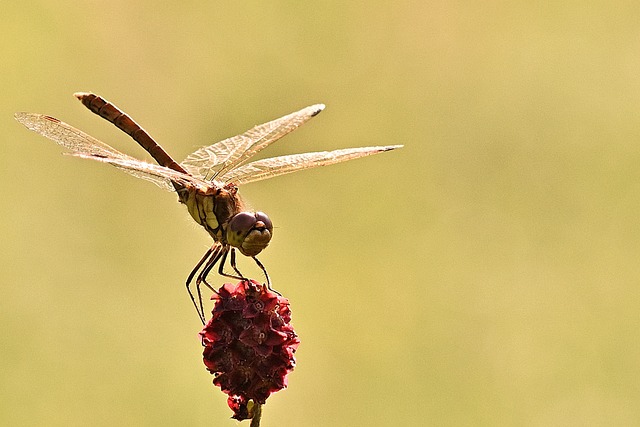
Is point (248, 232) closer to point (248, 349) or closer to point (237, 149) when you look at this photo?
point (248, 349)

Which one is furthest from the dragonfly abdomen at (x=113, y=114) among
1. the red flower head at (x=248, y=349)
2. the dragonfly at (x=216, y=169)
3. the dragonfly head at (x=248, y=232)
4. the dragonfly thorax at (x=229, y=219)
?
the red flower head at (x=248, y=349)

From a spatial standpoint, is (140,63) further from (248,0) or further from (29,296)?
(29,296)

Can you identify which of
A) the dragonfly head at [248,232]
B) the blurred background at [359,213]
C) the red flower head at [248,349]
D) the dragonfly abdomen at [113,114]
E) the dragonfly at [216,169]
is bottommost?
the red flower head at [248,349]

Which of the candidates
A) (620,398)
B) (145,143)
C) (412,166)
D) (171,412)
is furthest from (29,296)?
(145,143)

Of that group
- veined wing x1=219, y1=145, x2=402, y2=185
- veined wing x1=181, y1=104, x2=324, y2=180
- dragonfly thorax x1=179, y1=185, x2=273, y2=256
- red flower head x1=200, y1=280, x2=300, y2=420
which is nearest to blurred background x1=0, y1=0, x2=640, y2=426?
veined wing x1=181, y1=104, x2=324, y2=180

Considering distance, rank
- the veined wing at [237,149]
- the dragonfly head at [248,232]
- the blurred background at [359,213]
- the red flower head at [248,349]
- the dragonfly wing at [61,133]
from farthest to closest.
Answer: the blurred background at [359,213]
the veined wing at [237,149]
the dragonfly wing at [61,133]
the dragonfly head at [248,232]
the red flower head at [248,349]

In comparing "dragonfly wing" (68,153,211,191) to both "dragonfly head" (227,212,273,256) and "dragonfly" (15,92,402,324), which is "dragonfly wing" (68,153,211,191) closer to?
"dragonfly" (15,92,402,324)

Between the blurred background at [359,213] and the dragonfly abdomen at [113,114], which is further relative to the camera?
the blurred background at [359,213]

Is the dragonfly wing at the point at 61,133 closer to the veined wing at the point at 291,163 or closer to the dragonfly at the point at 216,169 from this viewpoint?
the dragonfly at the point at 216,169
